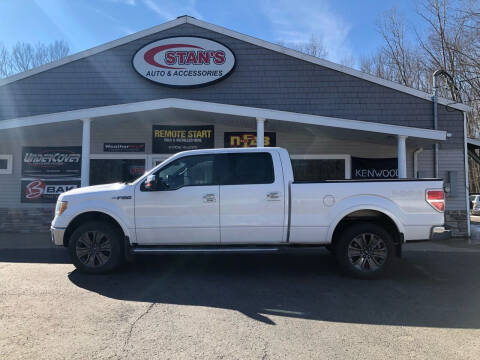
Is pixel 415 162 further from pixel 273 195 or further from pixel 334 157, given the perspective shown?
pixel 273 195

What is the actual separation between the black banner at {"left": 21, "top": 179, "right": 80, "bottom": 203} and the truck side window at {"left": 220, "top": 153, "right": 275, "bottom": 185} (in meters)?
7.45

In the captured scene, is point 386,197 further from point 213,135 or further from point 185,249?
point 213,135

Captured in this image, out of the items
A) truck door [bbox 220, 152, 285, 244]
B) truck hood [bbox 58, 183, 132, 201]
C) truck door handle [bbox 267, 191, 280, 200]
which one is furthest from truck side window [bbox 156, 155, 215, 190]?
truck door handle [bbox 267, 191, 280, 200]

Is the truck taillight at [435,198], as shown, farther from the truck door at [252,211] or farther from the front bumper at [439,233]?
the truck door at [252,211]

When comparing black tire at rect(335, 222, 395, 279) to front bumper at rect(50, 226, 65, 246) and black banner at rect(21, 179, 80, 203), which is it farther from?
black banner at rect(21, 179, 80, 203)

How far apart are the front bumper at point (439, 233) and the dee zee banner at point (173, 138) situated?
716 cm

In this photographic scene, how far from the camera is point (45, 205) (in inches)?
443

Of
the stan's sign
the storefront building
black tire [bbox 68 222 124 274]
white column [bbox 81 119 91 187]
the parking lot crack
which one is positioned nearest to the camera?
the parking lot crack

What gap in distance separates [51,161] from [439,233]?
1088 cm

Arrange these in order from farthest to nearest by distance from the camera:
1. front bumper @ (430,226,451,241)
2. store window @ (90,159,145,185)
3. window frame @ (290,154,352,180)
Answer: store window @ (90,159,145,185), window frame @ (290,154,352,180), front bumper @ (430,226,451,241)

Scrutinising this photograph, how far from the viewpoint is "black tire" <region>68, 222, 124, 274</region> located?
18.6 ft

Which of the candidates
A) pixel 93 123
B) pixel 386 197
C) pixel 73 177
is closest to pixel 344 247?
pixel 386 197

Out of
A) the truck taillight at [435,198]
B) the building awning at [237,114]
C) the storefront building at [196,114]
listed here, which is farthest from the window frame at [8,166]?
the truck taillight at [435,198]

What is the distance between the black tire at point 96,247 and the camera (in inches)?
224
